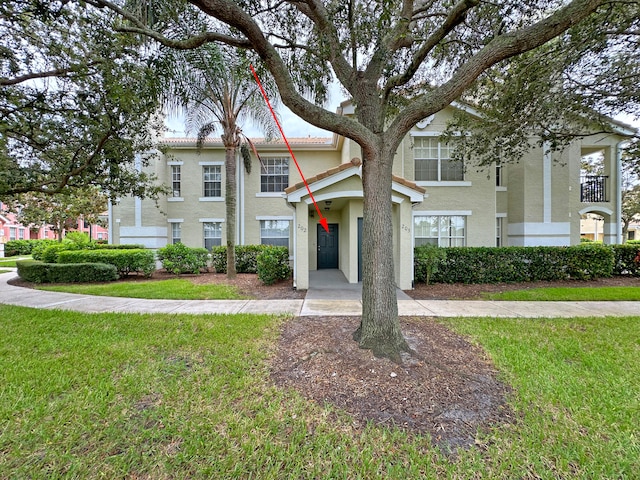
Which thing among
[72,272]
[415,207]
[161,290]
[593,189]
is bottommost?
[161,290]

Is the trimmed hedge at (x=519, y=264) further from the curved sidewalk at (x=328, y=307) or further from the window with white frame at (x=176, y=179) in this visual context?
the window with white frame at (x=176, y=179)

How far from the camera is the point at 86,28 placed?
599cm

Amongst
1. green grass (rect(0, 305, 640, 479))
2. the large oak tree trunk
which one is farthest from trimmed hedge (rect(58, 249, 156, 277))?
the large oak tree trunk

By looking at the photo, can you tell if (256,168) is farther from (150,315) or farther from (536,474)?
(536,474)

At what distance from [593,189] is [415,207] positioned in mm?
11431

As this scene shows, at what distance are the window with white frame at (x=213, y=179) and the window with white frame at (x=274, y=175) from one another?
2273 millimetres

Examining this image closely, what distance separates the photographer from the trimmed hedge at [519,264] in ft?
32.5

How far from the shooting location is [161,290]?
8.75 meters

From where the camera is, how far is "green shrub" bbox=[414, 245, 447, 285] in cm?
949

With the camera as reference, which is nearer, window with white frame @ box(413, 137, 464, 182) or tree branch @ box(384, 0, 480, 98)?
tree branch @ box(384, 0, 480, 98)

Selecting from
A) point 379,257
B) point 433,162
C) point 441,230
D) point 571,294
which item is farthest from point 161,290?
point 571,294

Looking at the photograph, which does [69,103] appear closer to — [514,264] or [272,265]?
[272,265]

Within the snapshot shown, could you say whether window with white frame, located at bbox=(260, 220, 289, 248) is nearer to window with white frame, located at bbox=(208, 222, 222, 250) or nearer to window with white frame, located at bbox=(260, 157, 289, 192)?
window with white frame, located at bbox=(260, 157, 289, 192)

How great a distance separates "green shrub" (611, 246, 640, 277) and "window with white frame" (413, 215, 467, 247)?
19.4 feet
